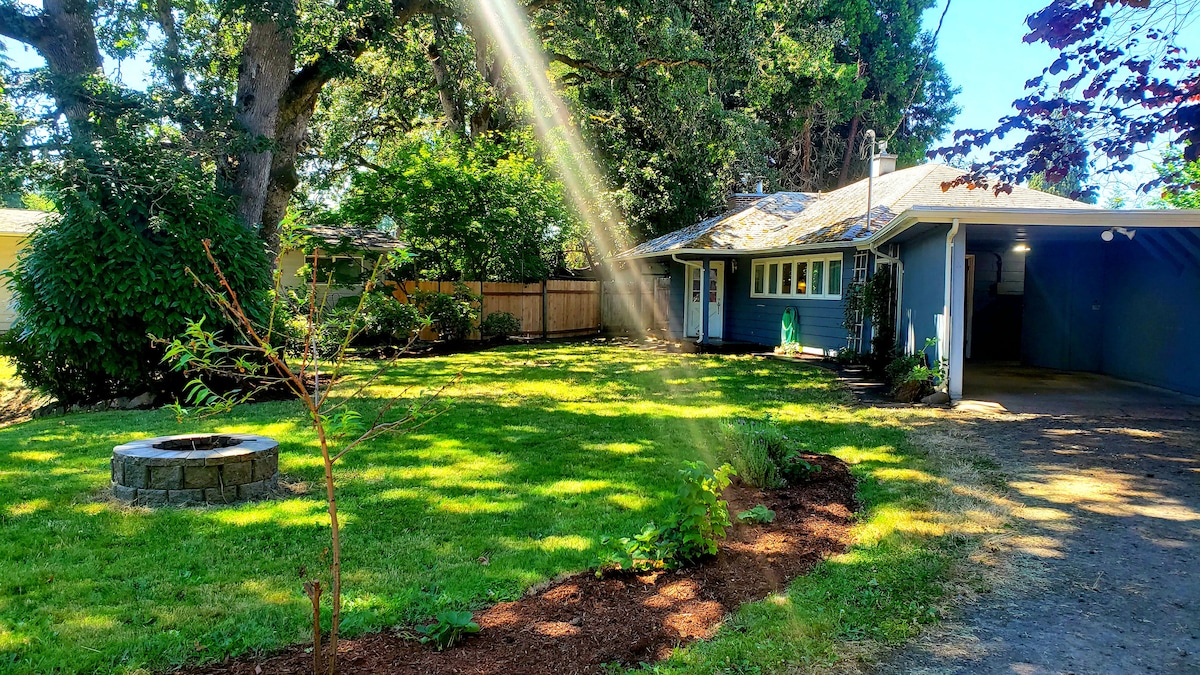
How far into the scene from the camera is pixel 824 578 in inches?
142

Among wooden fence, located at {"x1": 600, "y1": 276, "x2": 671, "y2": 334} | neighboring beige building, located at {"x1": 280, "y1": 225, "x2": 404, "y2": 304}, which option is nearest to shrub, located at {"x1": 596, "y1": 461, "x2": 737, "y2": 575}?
neighboring beige building, located at {"x1": 280, "y1": 225, "x2": 404, "y2": 304}

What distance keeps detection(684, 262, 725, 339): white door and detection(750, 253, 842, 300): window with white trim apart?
1091 mm

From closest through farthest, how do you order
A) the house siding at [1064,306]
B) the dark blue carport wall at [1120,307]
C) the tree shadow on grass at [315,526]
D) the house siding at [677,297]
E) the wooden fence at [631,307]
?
the tree shadow on grass at [315,526]
the dark blue carport wall at [1120,307]
the house siding at [1064,306]
the house siding at [677,297]
the wooden fence at [631,307]

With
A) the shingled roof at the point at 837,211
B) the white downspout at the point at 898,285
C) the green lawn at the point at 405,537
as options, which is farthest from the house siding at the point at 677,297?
the green lawn at the point at 405,537

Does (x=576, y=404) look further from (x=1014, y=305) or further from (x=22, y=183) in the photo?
(x=1014, y=305)

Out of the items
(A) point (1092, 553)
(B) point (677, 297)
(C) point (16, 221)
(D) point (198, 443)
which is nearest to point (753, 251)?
(B) point (677, 297)

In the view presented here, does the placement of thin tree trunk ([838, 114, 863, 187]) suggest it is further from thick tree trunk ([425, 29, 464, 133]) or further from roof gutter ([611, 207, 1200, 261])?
roof gutter ([611, 207, 1200, 261])

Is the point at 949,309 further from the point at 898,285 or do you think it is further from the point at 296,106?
the point at 296,106

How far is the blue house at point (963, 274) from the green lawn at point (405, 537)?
2906mm

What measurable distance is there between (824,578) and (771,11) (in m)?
14.6

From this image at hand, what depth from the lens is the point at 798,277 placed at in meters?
15.5

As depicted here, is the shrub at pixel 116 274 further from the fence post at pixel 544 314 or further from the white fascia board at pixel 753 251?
the fence post at pixel 544 314

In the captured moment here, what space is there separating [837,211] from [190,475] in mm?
13604

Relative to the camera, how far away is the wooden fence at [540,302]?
57.6 feet
